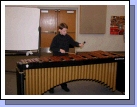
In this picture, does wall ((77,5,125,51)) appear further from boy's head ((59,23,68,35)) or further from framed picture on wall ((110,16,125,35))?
boy's head ((59,23,68,35))

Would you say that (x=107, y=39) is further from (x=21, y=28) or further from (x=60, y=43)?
(x=60, y=43)

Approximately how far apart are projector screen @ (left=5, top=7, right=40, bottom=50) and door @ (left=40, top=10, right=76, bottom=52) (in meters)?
2.62

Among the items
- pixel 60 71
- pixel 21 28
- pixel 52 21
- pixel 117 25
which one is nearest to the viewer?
pixel 60 71

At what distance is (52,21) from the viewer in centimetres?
725

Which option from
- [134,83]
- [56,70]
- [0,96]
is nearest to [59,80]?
[56,70]

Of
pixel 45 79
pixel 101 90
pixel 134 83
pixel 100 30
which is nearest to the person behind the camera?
pixel 134 83

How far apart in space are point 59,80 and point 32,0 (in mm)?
1181

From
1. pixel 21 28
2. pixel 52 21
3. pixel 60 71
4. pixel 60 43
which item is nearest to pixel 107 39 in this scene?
pixel 52 21

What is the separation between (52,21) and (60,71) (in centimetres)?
469

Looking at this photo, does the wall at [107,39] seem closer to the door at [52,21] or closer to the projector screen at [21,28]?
the door at [52,21]

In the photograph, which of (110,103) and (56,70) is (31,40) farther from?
(110,103)

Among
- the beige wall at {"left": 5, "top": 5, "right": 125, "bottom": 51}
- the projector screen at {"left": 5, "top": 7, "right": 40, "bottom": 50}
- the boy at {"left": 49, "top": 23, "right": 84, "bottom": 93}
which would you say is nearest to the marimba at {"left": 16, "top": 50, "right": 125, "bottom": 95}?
the boy at {"left": 49, "top": 23, "right": 84, "bottom": 93}

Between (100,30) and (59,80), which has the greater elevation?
(100,30)

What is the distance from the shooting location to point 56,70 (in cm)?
278
